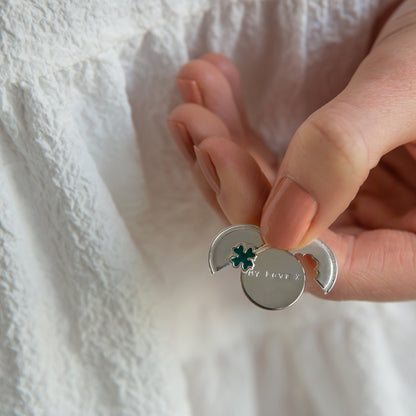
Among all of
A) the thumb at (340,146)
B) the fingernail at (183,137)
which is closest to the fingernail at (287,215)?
the thumb at (340,146)

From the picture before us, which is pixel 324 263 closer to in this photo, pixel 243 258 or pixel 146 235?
pixel 243 258

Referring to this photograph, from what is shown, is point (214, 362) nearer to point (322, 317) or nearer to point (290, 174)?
point (322, 317)

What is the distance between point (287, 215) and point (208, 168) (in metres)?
0.12

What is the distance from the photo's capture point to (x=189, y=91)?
488mm

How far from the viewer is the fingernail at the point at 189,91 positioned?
0.48 metres

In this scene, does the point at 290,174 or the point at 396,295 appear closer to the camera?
the point at 290,174

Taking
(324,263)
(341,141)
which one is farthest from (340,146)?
(324,263)

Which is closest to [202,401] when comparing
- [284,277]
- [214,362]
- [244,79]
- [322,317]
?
[214,362]

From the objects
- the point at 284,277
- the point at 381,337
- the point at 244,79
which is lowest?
the point at 381,337

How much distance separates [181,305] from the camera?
0.62 metres

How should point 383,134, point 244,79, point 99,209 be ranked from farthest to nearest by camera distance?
point 244,79 → point 99,209 → point 383,134

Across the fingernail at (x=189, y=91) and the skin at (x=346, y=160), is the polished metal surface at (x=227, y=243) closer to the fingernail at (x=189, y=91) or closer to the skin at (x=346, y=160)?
the skin at (x=346, y=160)

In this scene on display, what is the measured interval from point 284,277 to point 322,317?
270mm

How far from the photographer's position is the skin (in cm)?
32
